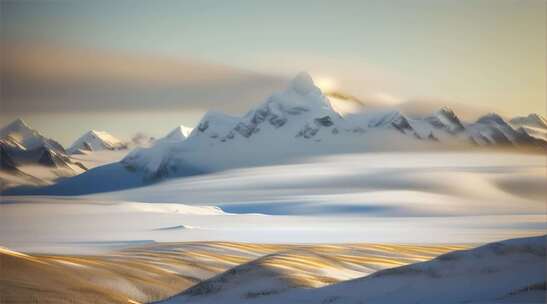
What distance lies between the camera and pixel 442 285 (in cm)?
4525

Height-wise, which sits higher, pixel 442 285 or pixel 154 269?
pixel 154 269

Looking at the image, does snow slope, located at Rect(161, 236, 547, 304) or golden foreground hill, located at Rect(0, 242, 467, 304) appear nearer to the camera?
snow slope, located at Rect(161, 236, 547, 304)

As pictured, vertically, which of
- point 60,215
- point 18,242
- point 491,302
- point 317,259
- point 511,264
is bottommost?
point 491,302

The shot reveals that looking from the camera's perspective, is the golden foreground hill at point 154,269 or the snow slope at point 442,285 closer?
the snow slope at point 442,285

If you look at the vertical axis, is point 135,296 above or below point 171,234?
below

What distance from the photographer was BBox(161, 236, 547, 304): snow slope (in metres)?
42.2

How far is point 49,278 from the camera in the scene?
52812mm

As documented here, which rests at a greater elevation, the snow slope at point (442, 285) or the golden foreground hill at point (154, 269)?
the golden foreground hill at point (154, 269)

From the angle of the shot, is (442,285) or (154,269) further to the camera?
(154,269)

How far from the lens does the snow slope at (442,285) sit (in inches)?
1660

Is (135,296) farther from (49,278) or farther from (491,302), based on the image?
(491,302)

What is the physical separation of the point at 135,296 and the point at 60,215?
366 feet

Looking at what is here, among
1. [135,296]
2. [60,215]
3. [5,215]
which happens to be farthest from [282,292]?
[5,215]

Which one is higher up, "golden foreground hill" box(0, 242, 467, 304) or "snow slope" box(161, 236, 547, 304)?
"golden foreground hill" box(0, 242, 467, 304)
